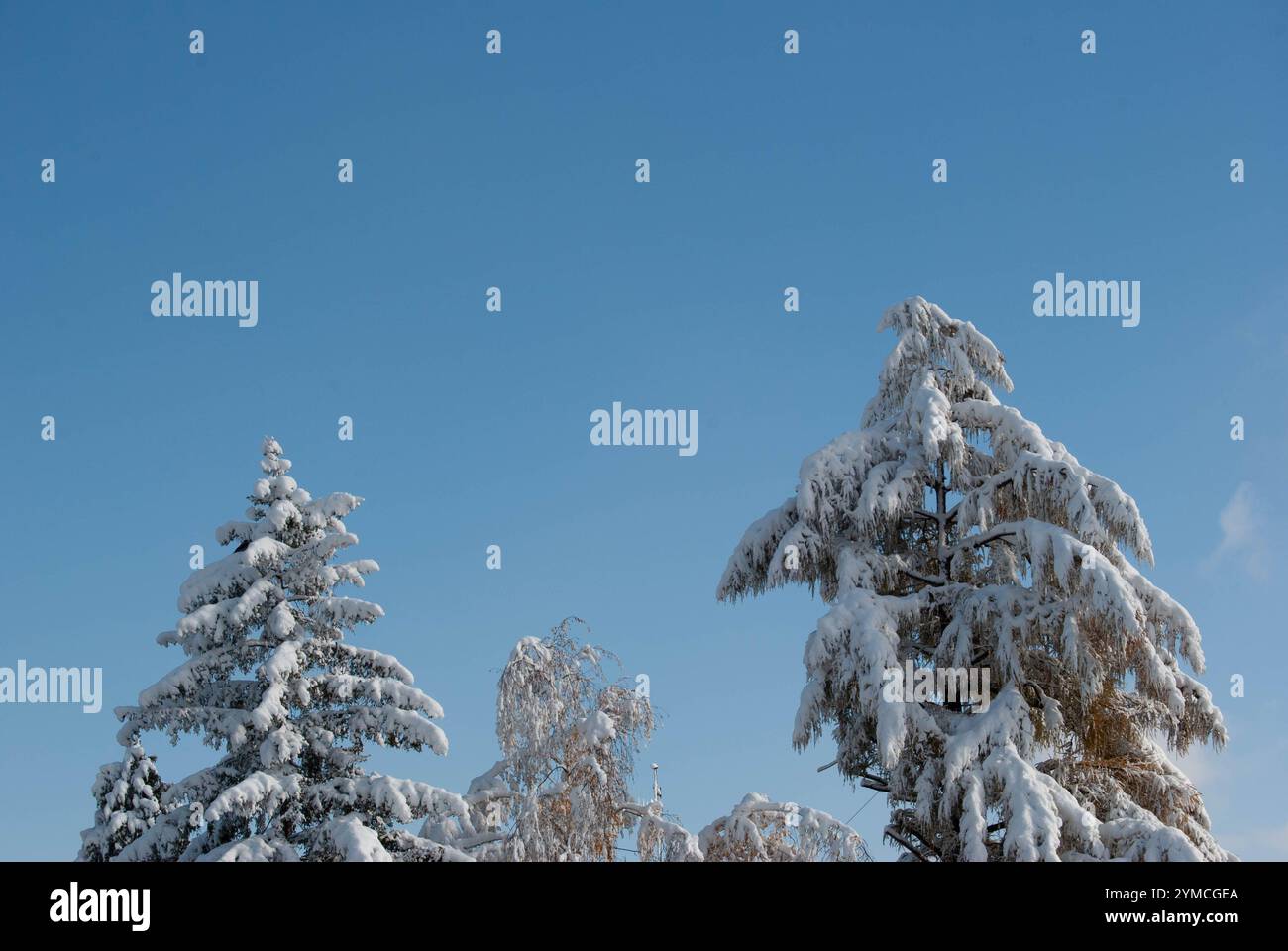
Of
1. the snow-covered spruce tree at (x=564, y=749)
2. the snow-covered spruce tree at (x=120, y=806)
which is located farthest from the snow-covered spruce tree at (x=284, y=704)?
the snow-covered spruce tree at (x=120, y=806)

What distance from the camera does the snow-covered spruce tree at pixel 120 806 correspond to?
73.7 feet

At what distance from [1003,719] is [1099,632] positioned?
1.89 meters

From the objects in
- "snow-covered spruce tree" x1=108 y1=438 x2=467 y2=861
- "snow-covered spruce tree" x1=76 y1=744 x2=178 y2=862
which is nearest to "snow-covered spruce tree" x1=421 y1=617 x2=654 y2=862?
"snow-covered spruce tree" x1=108 y1=438 x2=467 y2=861

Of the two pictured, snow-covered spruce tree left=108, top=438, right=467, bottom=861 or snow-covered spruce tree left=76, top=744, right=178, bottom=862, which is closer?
snow-covered spruce tree left=108, top=438, right=467, bottom=861

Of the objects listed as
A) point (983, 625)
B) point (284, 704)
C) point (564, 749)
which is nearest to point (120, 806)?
point (284, 704)

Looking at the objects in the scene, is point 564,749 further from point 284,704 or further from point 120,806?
point 120,806

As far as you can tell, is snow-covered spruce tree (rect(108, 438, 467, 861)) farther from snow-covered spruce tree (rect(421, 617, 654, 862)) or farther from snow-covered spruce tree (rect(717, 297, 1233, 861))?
snow-covered spruce tree (rect(717, 297, 1233, 861))

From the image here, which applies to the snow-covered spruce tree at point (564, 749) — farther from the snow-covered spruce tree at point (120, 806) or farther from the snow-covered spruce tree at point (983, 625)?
the snow-covered spruce tree at point (120, 806)

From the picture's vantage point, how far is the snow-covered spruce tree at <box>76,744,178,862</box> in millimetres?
22469

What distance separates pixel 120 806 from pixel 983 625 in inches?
597

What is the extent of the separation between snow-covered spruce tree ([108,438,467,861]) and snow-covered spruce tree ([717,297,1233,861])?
508 cm
